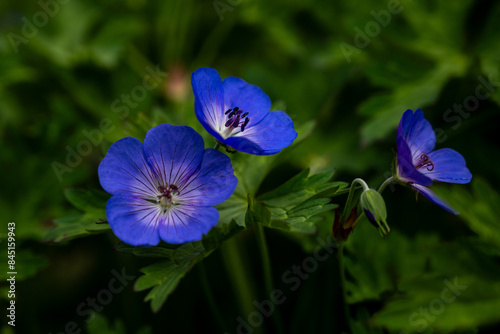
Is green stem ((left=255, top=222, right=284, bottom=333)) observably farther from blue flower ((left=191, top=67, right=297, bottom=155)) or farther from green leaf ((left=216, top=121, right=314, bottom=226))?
blue flower ((left=191, top=67, right=297, bottom=155))

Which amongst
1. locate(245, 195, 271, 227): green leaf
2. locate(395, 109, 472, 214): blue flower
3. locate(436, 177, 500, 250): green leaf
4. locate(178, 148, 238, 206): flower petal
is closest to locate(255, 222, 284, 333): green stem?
locate(245, 195, 271, 227): green leaf

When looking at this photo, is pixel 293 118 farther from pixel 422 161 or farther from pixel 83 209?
pixel 83 209

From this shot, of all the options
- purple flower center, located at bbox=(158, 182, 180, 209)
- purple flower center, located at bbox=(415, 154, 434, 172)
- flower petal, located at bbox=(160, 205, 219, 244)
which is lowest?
purple flower center, located at bbox=(415, 154, 434, 172)

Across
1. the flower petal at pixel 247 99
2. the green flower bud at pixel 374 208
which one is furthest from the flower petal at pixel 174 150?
the green flower bud at pixel 374 208

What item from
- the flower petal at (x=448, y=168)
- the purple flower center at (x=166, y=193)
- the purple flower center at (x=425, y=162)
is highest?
the purple flower center at (x=166, y=193)

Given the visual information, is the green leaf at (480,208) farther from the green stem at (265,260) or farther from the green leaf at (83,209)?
the green leaf at (83,209)

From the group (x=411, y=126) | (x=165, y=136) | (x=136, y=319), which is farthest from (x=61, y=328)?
(x=411, y=126)

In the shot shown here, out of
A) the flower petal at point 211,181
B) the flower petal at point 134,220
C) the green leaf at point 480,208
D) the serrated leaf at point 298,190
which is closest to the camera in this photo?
the flower petal at point 134,220

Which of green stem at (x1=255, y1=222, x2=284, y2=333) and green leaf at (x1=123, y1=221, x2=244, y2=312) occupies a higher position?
green leaf at (x1=123, y1=221, x2=244, y2=312)
